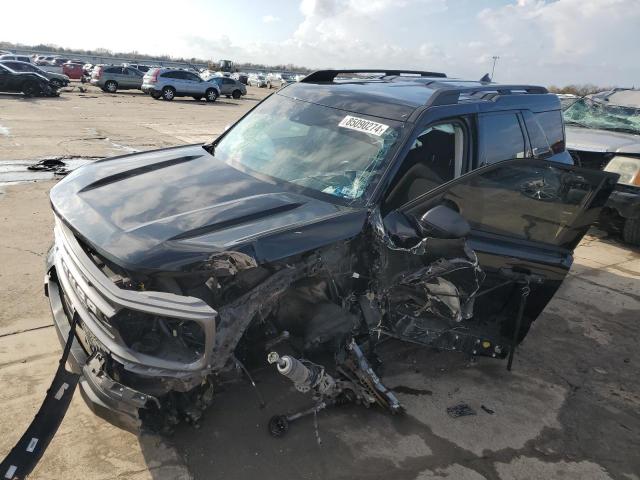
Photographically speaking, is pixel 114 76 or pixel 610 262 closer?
pixel 610 262

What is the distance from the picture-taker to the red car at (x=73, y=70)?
36938 mm

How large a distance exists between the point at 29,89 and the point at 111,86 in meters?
6.96

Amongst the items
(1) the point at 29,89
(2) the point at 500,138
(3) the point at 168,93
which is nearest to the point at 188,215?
(2) the point at 500,138

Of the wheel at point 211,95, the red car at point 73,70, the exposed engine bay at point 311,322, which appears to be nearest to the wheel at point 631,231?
the exposed engine bay at point 311,322

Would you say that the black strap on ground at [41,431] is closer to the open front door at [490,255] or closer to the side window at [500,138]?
the open front door at [490,255]

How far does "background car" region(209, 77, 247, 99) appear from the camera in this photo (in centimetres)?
3027

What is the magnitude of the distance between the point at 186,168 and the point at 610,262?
18.9 ft

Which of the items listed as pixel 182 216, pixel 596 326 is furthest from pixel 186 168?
pixel 596 326

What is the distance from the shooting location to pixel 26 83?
20734 mm

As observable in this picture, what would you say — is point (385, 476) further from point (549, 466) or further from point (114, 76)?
point (114, 76)

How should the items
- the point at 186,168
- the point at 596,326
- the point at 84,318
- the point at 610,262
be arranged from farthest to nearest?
the point at 610,262, the point at 596,326, the point at 186,168, the point at 84,318

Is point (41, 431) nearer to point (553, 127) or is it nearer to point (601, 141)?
point (553, 127)

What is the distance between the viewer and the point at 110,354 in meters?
2.28

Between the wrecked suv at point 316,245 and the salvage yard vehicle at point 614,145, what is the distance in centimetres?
339
